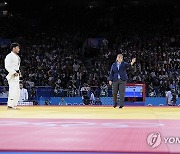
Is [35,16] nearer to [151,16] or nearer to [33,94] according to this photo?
[151,16]

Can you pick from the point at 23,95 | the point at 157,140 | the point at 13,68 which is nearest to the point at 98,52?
the point at 23,95

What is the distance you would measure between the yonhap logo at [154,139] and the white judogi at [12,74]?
6948mm

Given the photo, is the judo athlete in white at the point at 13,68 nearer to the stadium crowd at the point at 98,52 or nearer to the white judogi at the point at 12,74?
the white judogi at the point at 12,74

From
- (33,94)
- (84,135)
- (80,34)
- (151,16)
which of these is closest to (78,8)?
(80,34)

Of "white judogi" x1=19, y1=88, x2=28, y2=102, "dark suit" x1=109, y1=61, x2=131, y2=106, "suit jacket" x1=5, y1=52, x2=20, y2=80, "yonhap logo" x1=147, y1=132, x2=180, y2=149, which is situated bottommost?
"yonhap logo" x1=147, y1=132, x2=180, y2=149

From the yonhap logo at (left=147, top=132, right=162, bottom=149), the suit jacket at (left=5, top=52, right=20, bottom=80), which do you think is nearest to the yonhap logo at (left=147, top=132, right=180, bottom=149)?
the yonhap logo at (left=147, top=132, right=162, bottom=149)

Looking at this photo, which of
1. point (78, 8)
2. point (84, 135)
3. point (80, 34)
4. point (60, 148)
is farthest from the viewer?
point (78, 8)

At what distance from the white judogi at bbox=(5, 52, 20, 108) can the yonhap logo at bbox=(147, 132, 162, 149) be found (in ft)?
22.8

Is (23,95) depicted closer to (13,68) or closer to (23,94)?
(23,94)

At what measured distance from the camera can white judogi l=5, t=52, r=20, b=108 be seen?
11.5 metres

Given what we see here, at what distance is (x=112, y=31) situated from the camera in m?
30.0

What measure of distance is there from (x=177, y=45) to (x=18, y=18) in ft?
40.8

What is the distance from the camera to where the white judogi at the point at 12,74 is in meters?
11.5

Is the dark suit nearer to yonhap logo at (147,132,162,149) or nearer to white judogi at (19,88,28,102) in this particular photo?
white judogi at (19,88,28,102)
